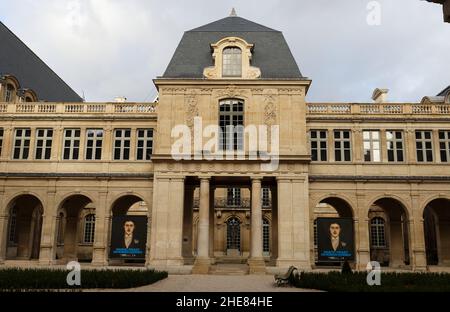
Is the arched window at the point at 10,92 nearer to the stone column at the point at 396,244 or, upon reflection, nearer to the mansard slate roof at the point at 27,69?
the mansard slate roof at the point at 27,69

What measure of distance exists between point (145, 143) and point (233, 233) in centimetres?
1797

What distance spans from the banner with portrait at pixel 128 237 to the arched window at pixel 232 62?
12.0 m

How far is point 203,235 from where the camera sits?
96.7 feet

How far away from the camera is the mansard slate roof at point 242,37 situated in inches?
1287

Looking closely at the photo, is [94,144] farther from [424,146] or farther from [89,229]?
[424,146]

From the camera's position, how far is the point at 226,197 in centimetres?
4716

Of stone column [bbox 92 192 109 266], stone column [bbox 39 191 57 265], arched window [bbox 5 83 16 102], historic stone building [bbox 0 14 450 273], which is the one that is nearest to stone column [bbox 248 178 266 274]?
historic stone building [bbox 0 14 450 273]

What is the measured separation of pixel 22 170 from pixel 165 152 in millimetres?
11273

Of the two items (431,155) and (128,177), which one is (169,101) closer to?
(128,177)

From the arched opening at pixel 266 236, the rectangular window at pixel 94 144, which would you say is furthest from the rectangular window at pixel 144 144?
the arched opening at pixel 266 236

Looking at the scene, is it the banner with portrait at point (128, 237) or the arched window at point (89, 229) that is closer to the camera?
the banner with portrait at point (128, 237)

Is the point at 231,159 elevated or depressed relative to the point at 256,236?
elevated

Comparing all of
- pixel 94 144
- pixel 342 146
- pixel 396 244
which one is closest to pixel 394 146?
pixel 342 146

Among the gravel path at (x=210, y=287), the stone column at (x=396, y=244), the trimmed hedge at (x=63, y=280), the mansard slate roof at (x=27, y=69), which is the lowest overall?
the gravel path at (x=210, y=287)
